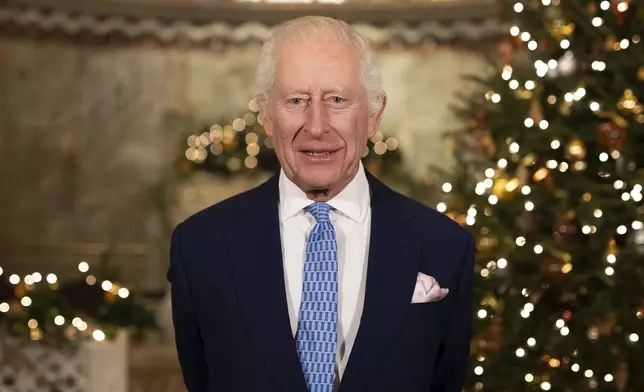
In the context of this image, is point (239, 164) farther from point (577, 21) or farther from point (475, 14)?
point (577, 21)

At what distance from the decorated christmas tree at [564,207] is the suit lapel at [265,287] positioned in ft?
9.77

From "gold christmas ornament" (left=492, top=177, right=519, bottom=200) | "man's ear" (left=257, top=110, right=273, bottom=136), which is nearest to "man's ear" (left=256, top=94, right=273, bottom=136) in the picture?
"man's ear" (left=257, top=110, right=273, bottom=136)

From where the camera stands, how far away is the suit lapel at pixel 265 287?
2.06m

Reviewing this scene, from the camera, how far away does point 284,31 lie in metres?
2.08

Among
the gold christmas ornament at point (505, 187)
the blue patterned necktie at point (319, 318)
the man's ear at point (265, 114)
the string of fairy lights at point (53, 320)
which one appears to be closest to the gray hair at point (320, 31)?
the man's ear at point (265, 114)

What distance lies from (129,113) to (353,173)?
7502 millimetres

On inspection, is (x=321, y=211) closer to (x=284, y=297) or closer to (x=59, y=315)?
(x=284, y=297)

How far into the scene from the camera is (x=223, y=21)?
9.29m

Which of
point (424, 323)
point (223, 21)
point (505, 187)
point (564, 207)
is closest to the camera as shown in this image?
point (424, 323)

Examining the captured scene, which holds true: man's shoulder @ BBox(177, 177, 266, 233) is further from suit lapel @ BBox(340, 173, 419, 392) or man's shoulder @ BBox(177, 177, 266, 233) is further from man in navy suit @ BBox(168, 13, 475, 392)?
suit lapel @ BBox(340, 173, 419, 392)

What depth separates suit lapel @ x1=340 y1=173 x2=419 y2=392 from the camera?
207cm

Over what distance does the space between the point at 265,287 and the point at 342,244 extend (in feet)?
0.64

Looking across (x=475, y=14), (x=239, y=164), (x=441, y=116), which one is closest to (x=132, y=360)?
(x=239, y=164)

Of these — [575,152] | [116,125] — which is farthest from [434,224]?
[116,125]
